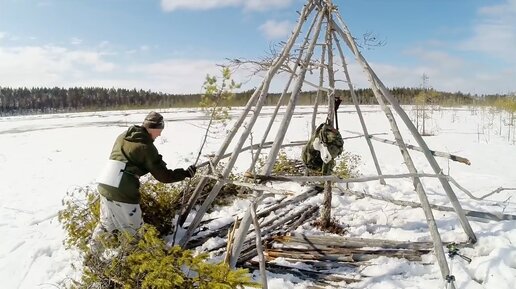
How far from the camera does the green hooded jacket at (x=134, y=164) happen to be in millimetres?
3748

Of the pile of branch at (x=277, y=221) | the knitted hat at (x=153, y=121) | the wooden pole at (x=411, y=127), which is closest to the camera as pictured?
the knitted hat at (x=153, y=121)

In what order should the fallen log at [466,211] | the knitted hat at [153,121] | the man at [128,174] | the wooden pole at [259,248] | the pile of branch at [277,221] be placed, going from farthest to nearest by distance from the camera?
the pile of branch at [277,221], the fallen log at [466,211], the knitted hat at [153,121], the man at [128,174], the wooden pole at [259,248]

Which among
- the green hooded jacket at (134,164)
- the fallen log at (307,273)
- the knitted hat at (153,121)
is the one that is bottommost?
the fallen log at (307,273)

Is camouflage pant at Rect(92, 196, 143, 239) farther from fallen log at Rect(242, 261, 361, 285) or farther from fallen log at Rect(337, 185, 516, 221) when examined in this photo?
fallen log at Rect(337, 185, 516, 221)

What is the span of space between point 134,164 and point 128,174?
0.12 meters

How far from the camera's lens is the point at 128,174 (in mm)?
3795

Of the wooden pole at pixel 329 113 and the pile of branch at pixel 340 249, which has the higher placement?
the wooden pole at pixel 329 113

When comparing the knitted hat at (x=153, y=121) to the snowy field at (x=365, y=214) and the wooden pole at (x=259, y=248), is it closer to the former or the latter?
the snowy field at (x=365, y=214)

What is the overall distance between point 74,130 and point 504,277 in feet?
66.8

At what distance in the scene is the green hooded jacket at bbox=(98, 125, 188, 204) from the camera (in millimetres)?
3748

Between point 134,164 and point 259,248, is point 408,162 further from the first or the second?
point 134,164

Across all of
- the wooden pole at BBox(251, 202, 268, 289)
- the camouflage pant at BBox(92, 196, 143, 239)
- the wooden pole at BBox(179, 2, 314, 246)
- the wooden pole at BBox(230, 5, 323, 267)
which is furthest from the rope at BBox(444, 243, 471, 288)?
the camouflage pant at BBox(92, 196, 143, 239)

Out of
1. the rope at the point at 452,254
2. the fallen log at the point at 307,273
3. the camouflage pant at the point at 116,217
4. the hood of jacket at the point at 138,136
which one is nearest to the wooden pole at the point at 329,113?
the fallen log at the point at 307,273

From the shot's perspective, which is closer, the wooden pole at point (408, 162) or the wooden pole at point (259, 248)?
the wooden pole at point (259, 248)
